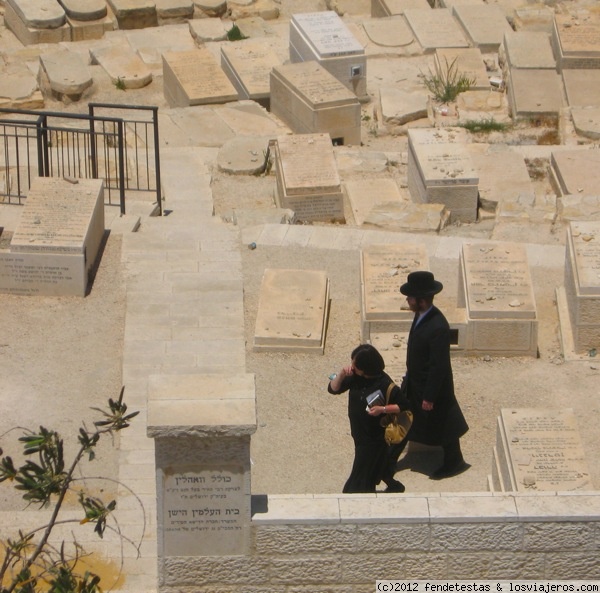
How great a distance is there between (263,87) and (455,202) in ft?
18.9

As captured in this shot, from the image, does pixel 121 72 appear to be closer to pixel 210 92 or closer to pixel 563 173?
pixel 210 92

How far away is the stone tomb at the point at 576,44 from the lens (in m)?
19.4

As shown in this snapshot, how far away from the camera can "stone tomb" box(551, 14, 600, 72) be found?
19.4m

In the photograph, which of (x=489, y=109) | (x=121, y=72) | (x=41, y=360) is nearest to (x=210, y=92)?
(x=121, y=72)

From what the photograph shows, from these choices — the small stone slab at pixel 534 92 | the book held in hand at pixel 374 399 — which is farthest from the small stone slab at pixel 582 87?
the book held in hand at pixel 374 399

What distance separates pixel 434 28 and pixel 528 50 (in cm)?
213

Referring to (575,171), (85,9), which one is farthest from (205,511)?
(85,9)

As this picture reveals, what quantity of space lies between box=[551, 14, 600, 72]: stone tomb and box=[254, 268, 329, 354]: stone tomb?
924 centimetres

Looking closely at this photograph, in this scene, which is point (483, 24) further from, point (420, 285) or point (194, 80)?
point (420, 285)

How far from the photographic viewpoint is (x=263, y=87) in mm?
19250

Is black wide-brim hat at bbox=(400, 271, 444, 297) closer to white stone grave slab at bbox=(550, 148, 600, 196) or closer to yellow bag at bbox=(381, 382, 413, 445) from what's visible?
yellow bag at bbox=(381, 382, 413, 445)

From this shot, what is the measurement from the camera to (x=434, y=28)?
21531 mm

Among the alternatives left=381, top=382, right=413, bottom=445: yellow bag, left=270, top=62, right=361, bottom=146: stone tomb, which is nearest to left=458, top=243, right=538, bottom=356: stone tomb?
left=381, top=382, right=413, bottom=445: yellow bag

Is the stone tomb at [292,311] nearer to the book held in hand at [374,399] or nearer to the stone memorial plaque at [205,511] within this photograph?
the book held in hand at [374,399]
